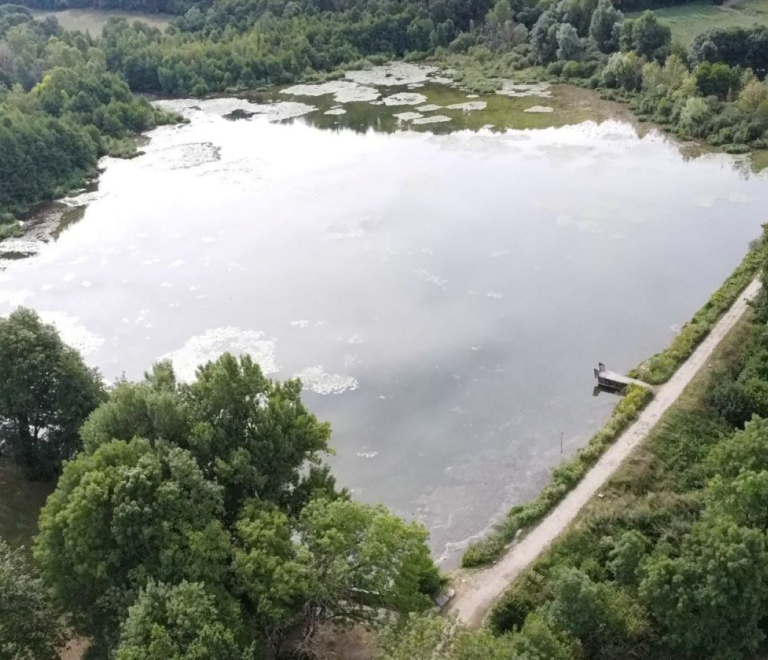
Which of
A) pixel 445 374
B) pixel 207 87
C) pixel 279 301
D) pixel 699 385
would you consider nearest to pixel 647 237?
pixel 699 385

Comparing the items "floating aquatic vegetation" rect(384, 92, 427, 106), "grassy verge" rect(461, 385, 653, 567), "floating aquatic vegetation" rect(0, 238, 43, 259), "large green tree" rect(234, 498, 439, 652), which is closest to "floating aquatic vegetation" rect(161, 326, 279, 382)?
"grassy verge" rect(461, 385, 653, 567)

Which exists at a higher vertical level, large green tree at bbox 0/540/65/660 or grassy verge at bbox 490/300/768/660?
large green tree at bbox 0/540/65/660

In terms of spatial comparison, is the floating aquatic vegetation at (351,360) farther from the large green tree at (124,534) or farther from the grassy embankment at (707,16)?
the grassy embankment at (707,16)

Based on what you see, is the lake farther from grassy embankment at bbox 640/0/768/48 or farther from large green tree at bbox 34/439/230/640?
grassy embankment at bbox 640/0/768/48

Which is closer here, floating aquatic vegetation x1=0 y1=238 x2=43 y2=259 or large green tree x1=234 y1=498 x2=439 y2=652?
large green tree x1=234 y1=498 x2=439 y2=652

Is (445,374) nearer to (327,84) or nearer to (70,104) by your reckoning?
(70,104)

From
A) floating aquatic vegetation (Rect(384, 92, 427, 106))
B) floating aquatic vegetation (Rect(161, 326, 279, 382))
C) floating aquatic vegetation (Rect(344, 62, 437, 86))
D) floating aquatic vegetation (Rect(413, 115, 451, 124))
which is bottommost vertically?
floating aquatic vegetation (Rect(161, 326, 279, 382))
